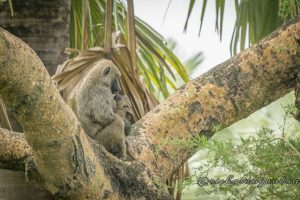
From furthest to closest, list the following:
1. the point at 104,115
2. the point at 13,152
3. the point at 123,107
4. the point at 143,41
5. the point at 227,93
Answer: the point at 143,41 → the point at 123,107 → the point at 104,115 → the point at 227,93 → the point at 13,152

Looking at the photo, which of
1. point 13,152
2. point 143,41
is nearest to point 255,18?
point 143,41

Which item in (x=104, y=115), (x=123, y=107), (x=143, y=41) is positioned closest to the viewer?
(x=104, y=115)

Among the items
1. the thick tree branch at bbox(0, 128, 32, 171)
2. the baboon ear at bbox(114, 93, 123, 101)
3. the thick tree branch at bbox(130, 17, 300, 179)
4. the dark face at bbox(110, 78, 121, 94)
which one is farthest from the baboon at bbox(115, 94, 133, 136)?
the thick tree branch at bbox(0, 128, 32, 171)

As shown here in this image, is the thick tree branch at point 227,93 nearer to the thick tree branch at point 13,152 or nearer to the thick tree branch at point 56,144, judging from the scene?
the thick tree branch at point 56,144

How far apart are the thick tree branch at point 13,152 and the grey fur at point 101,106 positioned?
61 cm

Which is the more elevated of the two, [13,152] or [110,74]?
[110,74]

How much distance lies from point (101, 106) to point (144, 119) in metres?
0.39

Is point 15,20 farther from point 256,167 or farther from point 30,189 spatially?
point 256,167

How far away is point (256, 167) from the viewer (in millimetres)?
2875

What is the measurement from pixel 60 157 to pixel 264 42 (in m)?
1.52

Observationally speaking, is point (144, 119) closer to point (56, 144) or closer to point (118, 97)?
point (118, 97)

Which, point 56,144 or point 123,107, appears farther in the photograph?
point 123,107

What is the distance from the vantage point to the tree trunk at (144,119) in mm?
2902

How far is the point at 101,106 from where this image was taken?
419 centimetres
